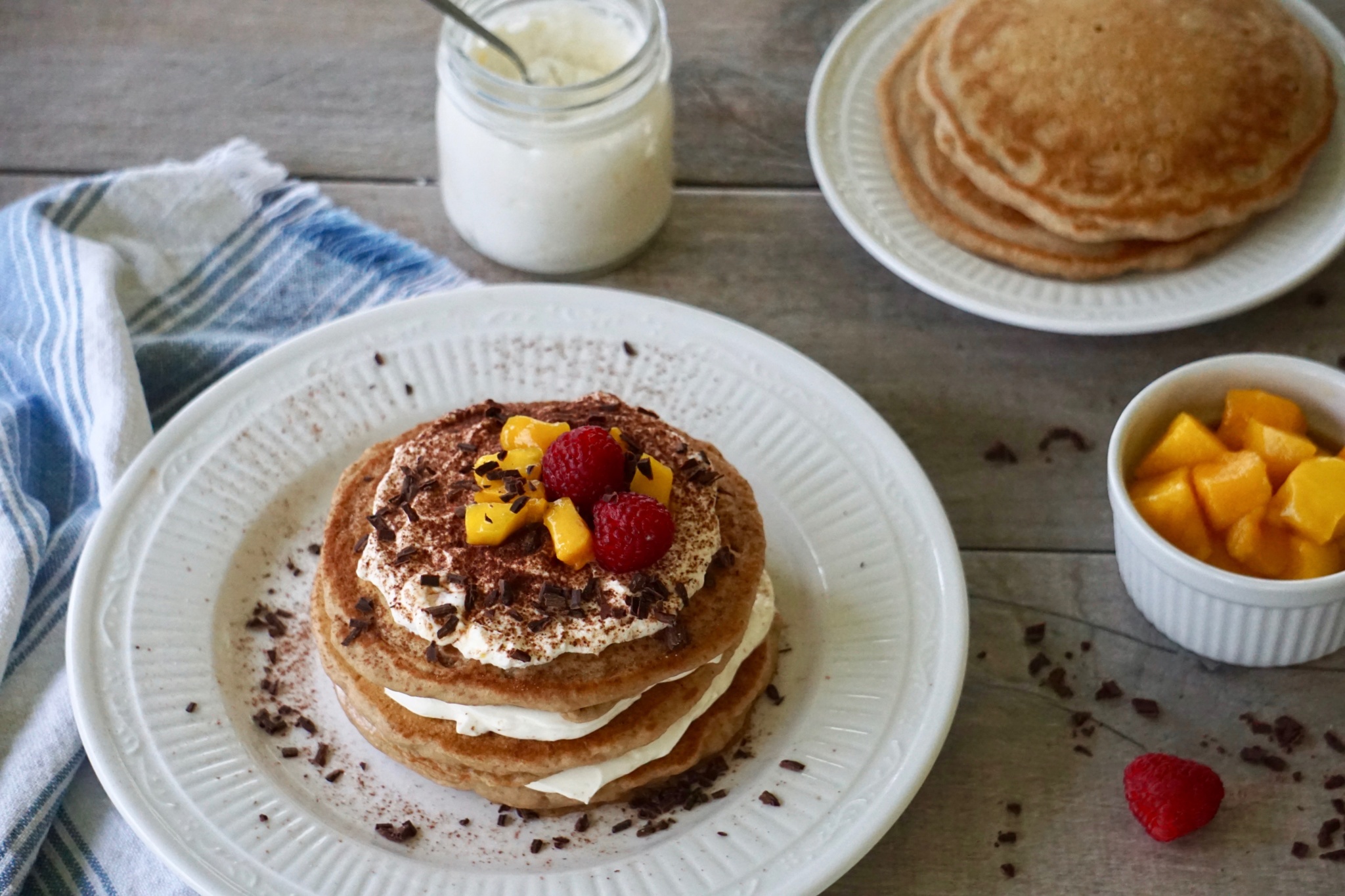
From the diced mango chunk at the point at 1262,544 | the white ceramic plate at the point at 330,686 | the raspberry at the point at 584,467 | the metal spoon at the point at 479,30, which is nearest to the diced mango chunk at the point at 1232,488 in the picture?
the diced mango chunk at the point at 1262,544

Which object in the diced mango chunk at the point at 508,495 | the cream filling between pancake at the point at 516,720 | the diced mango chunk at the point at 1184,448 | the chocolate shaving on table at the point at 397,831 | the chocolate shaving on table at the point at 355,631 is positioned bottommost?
the chocolate shaving on table at the point at 397,831

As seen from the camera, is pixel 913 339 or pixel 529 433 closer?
pixel 529 433

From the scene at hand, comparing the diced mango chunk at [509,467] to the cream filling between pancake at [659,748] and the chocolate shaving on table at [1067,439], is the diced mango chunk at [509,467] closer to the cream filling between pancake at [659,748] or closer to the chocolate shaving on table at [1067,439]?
the cream filling between pancake at [659,748]

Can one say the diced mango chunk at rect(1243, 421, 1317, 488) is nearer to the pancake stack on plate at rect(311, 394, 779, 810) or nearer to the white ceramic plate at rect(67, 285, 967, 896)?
the white ceramic plate at rect(67, 285, 967, 896)

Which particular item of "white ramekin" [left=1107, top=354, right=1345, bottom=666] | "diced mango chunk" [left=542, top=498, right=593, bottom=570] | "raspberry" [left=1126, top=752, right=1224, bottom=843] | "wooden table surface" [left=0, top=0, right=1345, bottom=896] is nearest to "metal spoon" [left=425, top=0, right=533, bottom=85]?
"wooden table surface" [left=0, top=0, right=1345, bottom=896]

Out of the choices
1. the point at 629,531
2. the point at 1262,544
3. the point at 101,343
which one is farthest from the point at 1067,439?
the point at 101,343

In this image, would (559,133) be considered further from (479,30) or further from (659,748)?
(659,748)

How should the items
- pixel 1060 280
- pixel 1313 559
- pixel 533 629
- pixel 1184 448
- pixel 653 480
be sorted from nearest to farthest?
pixel 533 629, pixel 653 480, pixel 1313 559, pixel 1184 448, pixel 1060 280

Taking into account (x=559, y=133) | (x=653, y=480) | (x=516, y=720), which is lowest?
(x=516, y=720)
